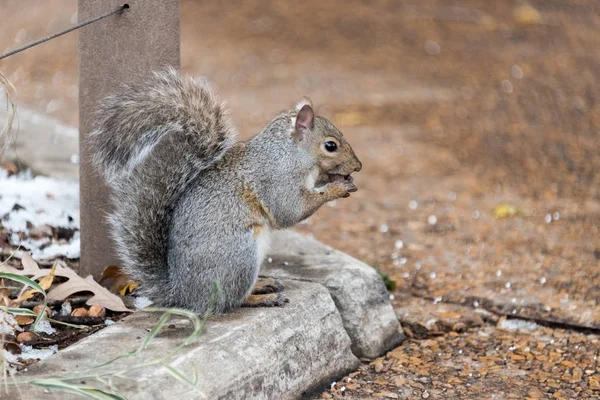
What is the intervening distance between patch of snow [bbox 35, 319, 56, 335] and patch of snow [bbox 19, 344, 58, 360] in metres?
A: 0.11

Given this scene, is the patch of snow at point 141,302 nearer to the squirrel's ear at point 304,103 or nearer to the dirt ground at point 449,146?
the dirt ground at point 449,146

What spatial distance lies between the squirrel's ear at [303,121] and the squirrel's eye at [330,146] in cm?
8

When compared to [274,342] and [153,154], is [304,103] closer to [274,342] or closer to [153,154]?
[153,154]

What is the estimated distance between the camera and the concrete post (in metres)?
3.01

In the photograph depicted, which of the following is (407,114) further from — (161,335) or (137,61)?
(161,335)

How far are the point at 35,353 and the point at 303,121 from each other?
113 centimetres

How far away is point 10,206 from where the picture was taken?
3656mm

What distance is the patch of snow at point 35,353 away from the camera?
8.46 ft

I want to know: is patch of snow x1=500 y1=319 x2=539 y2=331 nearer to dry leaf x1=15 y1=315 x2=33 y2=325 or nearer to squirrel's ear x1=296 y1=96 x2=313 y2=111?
squirrel's ear x1=296 y1=96 x2=313 y2=111

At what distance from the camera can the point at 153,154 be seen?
9.38 ft

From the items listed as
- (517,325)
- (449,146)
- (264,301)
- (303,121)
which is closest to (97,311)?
(264,301)

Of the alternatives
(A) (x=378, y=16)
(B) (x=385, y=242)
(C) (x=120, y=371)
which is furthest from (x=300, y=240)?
(A) (x=378, y=16)

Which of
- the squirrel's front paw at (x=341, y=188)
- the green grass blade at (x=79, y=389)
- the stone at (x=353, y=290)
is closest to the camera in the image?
the green grass blade at (x=79, y=389)

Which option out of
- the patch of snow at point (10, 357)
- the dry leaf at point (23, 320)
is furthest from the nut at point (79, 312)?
the patch of snow at point (10, 357)
